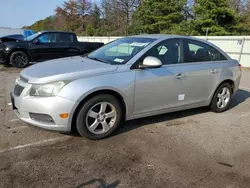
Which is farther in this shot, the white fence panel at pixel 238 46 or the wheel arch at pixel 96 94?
the white fence panel at pixel 238 46

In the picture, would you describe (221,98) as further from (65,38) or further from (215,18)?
(215,18)

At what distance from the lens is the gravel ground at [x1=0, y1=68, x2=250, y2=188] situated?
8.79 feet

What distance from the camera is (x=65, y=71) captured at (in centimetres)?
343

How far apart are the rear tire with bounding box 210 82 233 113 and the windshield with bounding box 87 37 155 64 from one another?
6.17ft

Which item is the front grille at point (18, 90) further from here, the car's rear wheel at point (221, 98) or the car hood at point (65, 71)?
the car's rear wheel at point (221, 98)

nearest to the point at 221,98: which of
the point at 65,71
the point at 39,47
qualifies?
the point at 65,71

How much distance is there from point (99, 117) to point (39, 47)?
27.8 ft

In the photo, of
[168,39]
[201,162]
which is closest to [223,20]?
[168,39]

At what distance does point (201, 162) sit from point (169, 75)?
1.52 meters

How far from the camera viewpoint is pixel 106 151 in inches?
130

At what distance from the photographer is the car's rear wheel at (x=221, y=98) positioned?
495cm

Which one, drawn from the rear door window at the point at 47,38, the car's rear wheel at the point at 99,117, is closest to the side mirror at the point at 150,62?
the car's rear wheel at the point at 99,117

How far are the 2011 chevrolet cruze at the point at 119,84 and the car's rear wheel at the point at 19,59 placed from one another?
7.31 meters

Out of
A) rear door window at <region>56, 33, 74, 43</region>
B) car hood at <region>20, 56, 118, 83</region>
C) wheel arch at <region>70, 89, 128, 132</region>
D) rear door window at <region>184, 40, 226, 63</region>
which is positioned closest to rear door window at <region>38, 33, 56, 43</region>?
rear door window at <region>56, 33, 74, 43</region>
